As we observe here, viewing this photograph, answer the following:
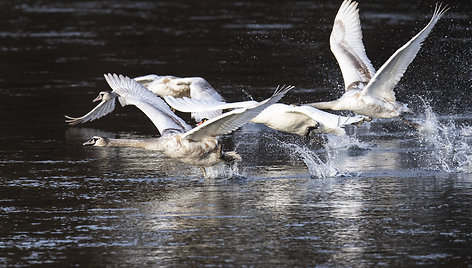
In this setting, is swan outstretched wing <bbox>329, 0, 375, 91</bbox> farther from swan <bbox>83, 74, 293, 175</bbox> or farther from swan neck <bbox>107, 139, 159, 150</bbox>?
swan neck <bbox>107, 139, 159, 150</bbox>

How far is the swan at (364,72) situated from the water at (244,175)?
499 millimetres

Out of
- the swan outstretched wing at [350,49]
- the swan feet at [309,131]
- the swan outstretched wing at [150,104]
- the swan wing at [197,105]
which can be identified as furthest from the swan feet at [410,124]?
the swan outstretched wing at [150,104]

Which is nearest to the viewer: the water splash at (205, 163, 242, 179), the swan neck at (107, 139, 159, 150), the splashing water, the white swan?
the swan neck at (107, 139, 159, 150)

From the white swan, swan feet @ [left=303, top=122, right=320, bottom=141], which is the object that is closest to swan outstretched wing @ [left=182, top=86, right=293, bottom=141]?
swan feet @ [left=303, top=122, right=320, bottom=141]

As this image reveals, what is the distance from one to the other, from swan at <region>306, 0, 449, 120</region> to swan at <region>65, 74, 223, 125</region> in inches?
69.1

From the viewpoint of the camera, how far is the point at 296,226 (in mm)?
9688

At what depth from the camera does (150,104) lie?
532 inches

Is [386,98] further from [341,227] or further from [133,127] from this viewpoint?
[341,227]

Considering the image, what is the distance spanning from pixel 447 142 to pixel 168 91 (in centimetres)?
484

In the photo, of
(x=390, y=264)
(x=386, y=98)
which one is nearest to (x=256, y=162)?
(x=386, y=98)

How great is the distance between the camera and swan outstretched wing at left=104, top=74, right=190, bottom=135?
12.8 metres

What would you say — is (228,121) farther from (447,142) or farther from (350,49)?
(350,49)

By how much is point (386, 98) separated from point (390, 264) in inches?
288

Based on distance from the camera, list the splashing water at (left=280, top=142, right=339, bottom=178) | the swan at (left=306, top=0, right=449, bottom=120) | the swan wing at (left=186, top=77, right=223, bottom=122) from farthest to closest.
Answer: the swan wing at (left=186, top=77, right=223, bottom=122)
the swan at (left=306, top=0, right=449, bottom=120)
the splashing water at (left=280, top=142, right=339, bottom=178)
